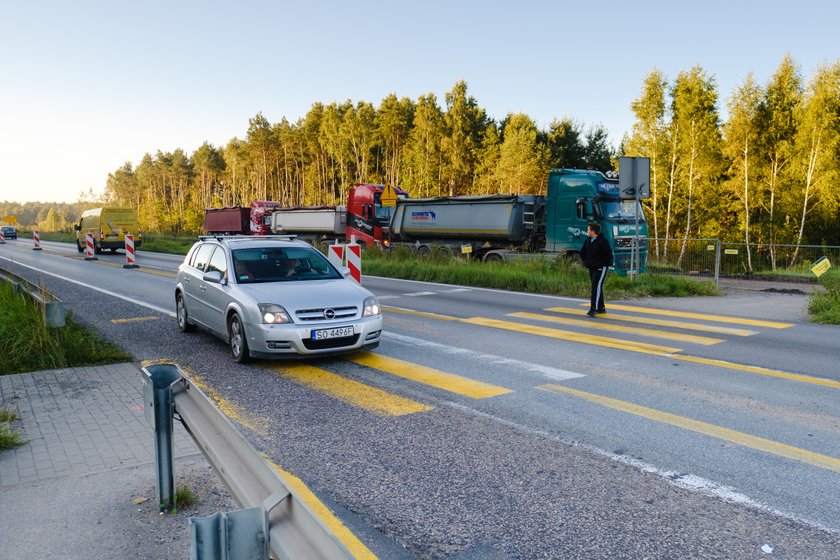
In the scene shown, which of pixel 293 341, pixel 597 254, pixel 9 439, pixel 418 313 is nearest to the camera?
pixel 9 439

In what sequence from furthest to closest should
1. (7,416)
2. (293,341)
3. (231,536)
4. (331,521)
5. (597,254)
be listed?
(597,254) → (293,341) → (7,416) → (331,521) → (231,536)

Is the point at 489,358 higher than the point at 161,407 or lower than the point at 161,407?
lower

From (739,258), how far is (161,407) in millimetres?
20938

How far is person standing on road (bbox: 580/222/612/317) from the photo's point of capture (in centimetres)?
1197

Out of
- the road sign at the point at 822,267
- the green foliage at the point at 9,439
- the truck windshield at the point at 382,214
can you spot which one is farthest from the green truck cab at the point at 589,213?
the green foliage at the point at 9,439

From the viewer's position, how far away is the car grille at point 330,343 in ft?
24.4

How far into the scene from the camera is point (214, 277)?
861cm

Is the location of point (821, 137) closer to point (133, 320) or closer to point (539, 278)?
point (539, 278)

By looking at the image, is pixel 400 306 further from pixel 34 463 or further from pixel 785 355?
pixel 34 463

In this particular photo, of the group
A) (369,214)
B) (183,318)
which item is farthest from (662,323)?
(369,214)

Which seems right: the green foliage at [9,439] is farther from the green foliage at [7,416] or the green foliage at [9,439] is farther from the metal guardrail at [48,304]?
the metal guardrail at [48,304]

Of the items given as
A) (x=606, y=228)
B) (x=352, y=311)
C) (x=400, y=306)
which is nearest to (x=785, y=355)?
(x=352, y=311)

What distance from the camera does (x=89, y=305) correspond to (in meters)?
13.7

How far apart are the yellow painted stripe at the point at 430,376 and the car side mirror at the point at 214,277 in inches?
79.6
